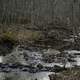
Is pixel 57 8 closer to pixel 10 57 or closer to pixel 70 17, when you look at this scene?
pixel 70 17

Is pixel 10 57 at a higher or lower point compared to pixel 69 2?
lower

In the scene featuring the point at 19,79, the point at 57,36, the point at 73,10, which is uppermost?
the point at 73,10

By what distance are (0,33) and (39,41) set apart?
88 centimetres

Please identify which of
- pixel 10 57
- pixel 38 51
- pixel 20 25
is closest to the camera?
pixel 10 57

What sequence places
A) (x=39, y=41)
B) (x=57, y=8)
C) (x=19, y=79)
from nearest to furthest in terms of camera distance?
(x=19, y=79) < (x=39, y=41) < (x=57, y=8)

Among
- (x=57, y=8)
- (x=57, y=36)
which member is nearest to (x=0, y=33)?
(x=57, y=36)

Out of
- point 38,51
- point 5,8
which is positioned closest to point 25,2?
point 5,8

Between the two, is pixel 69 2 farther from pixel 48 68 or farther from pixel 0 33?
pixel 48 68

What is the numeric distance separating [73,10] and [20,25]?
1529mm

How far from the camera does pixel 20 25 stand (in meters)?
6.63

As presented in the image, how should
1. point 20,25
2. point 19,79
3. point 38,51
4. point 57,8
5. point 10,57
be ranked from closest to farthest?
point 19,79, point 10,57, point 38,51, point 20,25, point 57,8

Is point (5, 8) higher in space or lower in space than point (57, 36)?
higher

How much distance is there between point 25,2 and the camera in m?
6.95

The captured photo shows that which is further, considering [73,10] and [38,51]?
[73,10]
